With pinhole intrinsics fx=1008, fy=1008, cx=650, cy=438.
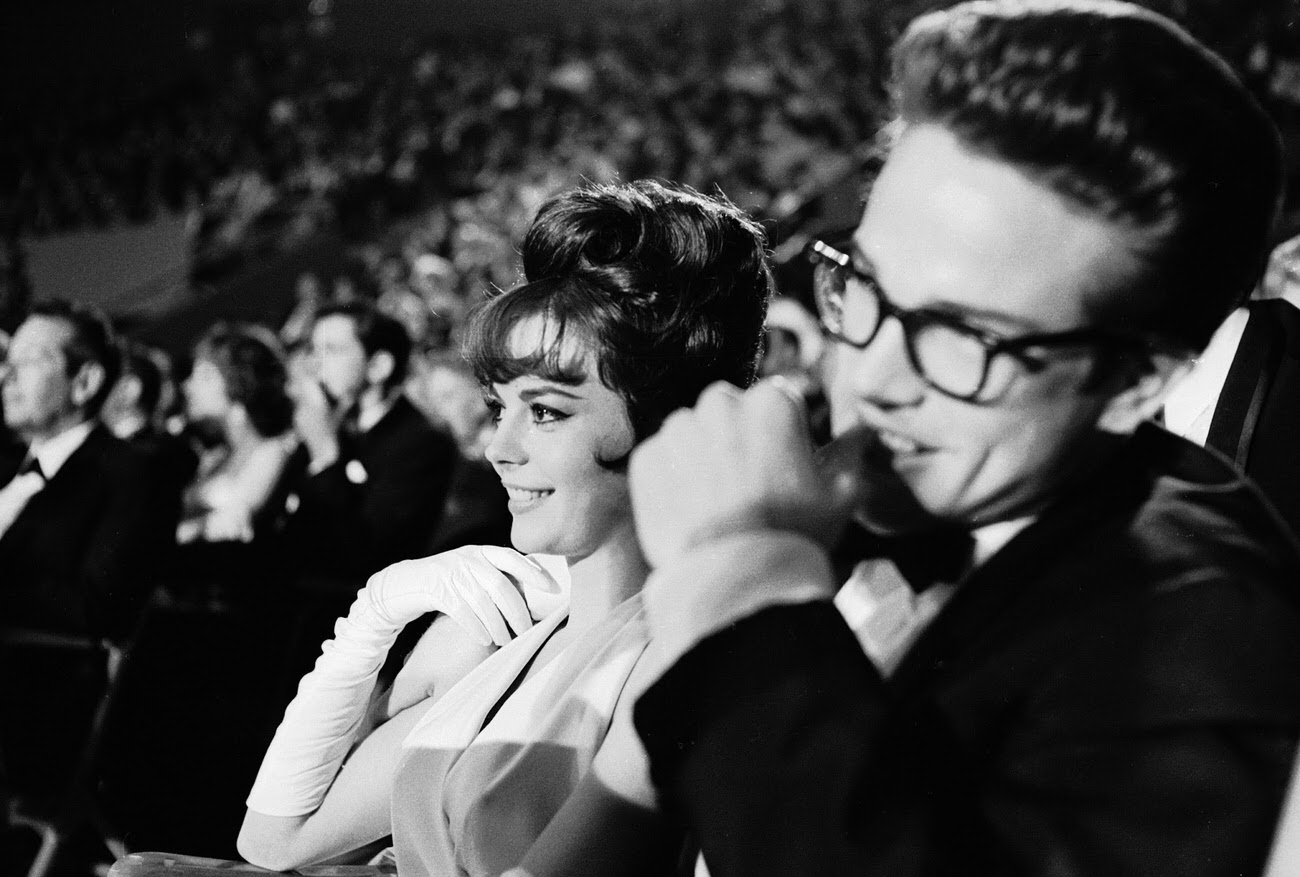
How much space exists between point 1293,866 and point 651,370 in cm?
62

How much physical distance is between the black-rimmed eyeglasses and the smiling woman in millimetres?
376

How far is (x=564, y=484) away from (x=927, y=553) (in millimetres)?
380

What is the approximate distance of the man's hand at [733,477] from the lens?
0.55 meters

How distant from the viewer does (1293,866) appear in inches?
21.4

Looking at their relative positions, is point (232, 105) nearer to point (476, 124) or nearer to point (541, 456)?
point (476, 124)

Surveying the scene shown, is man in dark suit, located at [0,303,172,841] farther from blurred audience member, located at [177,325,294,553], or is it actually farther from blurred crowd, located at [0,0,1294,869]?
blurred audience member, located at [177,325,294,553]

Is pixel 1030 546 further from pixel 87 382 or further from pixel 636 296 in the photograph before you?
pixel 87 382

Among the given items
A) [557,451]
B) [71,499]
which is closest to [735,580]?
[557,451]

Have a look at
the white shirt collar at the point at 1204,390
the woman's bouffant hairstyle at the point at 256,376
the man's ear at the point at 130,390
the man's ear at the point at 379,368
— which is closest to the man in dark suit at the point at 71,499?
the woman's bouffant hairstyle at the point at 256,376

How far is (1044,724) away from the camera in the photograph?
54cm

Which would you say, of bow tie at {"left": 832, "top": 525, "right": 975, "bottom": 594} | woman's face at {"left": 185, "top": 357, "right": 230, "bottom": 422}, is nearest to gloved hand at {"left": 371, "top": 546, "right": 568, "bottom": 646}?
bow tie at {"left": 832, "top": 525, "right": 975, "bottom": 594}

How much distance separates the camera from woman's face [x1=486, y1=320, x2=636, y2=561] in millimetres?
948

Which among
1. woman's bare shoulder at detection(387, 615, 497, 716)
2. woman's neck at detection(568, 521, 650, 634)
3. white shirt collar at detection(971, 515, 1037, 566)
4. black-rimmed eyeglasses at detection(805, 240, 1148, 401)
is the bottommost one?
woman's bare shoulder at detection(387, 615, 497, 716)

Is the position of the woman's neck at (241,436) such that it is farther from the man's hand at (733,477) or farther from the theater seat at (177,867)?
the man's hand at (733,477)
